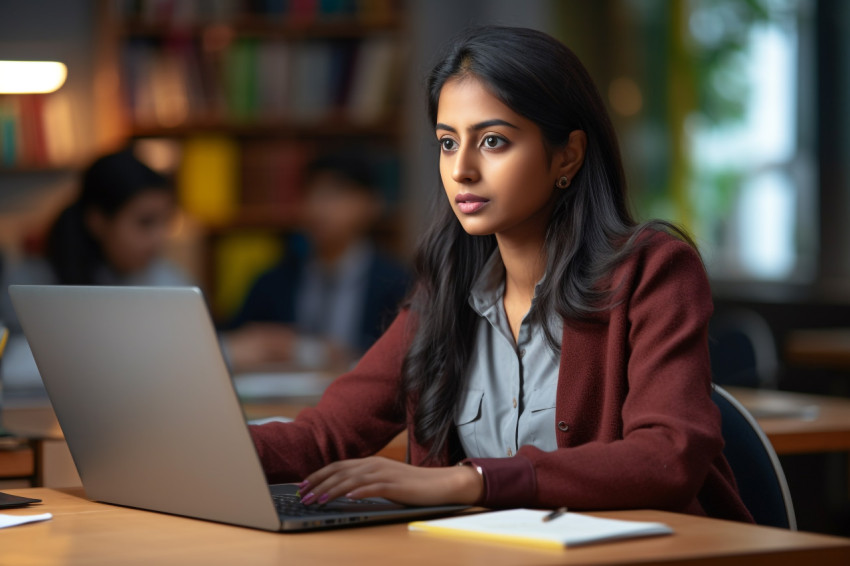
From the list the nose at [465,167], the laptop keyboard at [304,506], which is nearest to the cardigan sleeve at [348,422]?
the laptop keyboard at [304,506]

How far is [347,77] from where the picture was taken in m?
5.71

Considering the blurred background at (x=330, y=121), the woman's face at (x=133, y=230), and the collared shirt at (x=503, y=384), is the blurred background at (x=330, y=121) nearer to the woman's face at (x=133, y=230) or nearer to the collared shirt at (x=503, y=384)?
the woman's face at (x=133, y=230)

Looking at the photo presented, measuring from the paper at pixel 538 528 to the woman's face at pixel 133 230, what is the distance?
2.62 m

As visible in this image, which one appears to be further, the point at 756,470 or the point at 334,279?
the point at 334,279

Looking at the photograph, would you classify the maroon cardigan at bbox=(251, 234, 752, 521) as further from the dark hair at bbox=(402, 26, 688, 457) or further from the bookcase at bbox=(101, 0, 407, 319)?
the bookcase at bbox=(101, 0, 407, 319)

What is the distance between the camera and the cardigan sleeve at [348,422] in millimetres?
1584

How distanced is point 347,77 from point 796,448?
3.97 m

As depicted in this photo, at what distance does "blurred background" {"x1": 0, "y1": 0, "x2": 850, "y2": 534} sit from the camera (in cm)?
513

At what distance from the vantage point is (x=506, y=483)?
1304mm

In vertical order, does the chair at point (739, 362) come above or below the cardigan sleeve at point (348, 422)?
below

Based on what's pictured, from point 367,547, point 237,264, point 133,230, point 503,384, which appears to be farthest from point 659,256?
point 237,264

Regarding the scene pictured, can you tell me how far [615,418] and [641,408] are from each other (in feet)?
0.35

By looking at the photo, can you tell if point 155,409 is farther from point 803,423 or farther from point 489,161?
point 803,423

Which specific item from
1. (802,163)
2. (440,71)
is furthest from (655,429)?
(802,163)
